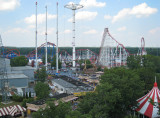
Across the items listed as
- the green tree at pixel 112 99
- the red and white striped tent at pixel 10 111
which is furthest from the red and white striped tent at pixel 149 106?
the red and white striped tent at pixel 10 111

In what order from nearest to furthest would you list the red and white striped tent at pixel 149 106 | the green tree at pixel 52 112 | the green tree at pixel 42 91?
the green tree at pixel 52 112 < the red and white striped tent at pixel 149 106 < the green tree at pixel 42 91

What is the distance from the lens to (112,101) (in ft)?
41.1

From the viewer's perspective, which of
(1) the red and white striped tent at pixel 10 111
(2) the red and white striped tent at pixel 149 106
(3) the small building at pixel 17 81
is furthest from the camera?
(3) the small building at pixel 17 81

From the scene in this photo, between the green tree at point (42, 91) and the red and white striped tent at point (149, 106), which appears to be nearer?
the red and white striped tent at point (149, 106)

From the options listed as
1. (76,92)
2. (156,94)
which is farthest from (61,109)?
(76,92)

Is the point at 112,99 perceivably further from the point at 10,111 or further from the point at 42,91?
the point at 10,111

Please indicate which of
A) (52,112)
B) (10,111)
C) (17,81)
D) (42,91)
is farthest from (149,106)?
(17,81)

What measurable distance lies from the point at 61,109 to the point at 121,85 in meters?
6.67

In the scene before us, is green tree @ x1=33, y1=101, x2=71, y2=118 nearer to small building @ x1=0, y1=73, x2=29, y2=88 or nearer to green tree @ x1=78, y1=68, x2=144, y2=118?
green tree @ x1=78, y1=68, x2=144, y2=118

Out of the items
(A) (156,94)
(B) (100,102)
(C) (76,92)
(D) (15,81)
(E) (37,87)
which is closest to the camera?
(B) (100,102)

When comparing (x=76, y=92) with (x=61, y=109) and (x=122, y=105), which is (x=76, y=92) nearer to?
(x=122, y=105)

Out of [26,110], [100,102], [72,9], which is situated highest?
[72,9]

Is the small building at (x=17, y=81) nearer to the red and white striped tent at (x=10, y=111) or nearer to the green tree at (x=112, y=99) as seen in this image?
the red and white striped tent at (x=10, y=111)

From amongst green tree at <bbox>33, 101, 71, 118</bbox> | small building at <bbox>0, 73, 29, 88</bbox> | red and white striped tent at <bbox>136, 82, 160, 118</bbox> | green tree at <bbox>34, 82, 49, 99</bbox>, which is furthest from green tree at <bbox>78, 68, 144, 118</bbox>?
small building at <bbox>0, 73, 29, 88</bbox>
